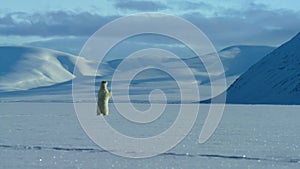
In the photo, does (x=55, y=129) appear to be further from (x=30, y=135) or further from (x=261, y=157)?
(x=261, y=157)

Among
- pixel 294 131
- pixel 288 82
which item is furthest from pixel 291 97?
pixel 294 131

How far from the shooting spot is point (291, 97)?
184m

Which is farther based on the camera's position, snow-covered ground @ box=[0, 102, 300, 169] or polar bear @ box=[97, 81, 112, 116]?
polar bear @ box=[97, 81, 112, 116]

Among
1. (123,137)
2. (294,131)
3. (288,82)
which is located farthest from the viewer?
(288,82)

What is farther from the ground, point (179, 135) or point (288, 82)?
point (288, 82)

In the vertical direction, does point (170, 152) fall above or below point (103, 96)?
below

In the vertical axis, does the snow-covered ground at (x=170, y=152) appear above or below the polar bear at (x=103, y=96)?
below

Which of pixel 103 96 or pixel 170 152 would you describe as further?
pixel 103 96

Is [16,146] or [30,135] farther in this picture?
[30,135]

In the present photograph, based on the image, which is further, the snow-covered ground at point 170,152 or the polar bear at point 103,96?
the polar bear at point 103,96

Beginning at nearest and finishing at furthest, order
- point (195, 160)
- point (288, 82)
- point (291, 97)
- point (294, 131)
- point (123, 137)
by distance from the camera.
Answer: point (195, 160), point (123, 137), point (294, 131), point (291, 97), point (288, 82)

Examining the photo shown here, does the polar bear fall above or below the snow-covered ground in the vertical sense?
above

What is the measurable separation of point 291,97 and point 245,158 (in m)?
169

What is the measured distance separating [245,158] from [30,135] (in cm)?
1012
